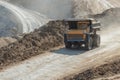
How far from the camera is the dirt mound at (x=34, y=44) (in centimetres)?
Result: 2672

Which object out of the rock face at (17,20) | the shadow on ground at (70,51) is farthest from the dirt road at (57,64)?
the rock face at (17,20)

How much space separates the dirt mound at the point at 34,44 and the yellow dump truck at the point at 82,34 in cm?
197

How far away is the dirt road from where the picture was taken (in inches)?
893

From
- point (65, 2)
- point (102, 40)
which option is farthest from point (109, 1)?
point (102, 40)

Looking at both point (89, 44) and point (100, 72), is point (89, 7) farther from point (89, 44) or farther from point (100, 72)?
point (100, 72)

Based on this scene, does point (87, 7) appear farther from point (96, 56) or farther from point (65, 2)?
point (96, 56)

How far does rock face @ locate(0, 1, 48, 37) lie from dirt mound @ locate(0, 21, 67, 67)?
29.1m

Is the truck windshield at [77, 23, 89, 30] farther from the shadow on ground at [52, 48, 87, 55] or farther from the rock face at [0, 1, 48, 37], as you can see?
the rock face at [0, 1, 48, 37]

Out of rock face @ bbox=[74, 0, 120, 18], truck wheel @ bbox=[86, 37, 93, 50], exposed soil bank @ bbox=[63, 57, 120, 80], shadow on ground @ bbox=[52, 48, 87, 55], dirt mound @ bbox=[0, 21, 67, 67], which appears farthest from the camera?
rock face @ bbox=[74, 0, 120, 18]

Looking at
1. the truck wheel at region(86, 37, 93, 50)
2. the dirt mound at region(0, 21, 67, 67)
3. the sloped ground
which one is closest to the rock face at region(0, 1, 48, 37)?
the dirt mound at region(0, 21, 67, 67)

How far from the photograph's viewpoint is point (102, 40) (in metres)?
35.7

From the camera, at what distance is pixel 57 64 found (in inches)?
997

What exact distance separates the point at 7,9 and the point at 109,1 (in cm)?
2380

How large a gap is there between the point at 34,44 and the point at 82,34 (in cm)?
405
